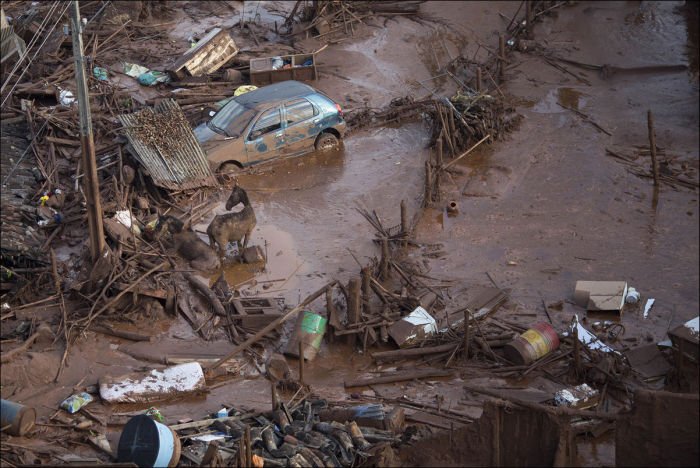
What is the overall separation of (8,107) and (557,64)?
1330cm

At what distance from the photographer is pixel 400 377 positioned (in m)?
13.1

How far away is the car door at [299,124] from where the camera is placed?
19047mm

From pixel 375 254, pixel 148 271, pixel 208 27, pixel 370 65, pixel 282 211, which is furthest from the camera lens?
pixel 208 27

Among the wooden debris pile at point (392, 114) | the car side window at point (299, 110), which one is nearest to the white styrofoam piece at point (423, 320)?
the car side window at point (299, 110)

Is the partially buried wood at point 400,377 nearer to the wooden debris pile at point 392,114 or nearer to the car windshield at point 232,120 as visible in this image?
the car windshield at point 232,120

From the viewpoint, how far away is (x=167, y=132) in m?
17.7

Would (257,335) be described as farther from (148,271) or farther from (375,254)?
(375,254)

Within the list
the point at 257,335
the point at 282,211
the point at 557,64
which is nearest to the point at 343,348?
the point at 257,335

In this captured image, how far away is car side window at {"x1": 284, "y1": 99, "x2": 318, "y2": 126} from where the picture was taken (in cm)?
1905

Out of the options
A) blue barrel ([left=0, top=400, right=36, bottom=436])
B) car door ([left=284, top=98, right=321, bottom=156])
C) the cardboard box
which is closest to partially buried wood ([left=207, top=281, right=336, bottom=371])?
blue barrel ([left=0, top=400, right=36, bottom=436])

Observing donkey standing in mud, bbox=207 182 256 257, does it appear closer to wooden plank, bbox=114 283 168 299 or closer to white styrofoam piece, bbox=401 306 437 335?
wooden plank, bbox=114 283 168 299

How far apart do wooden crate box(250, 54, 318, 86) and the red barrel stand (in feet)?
34.7

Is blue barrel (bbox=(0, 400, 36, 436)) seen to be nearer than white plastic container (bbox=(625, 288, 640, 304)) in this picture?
Yes

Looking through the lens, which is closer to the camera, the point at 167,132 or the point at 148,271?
the point at 148,271
